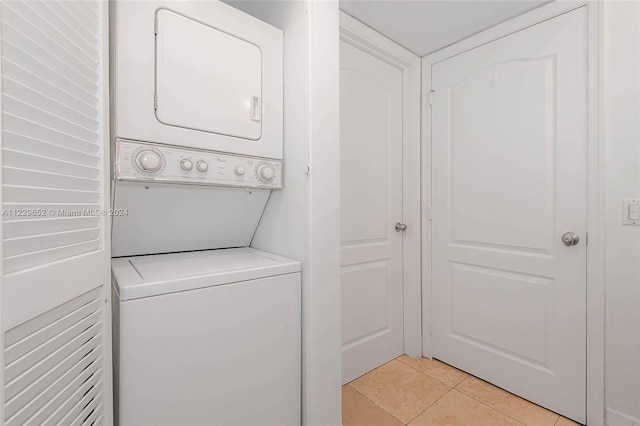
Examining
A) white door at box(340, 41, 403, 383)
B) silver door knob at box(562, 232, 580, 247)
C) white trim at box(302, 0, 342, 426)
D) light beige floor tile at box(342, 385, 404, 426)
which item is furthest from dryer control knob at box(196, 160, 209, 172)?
silver door knob at box(562, 232, 580, 247)

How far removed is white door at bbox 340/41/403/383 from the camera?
A: 6.73 feet

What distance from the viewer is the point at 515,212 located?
1906 millimetres

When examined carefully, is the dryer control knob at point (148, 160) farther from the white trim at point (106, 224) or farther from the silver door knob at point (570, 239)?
the silver door knob at point (570, 239)

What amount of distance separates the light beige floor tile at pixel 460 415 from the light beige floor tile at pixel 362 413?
0.46ft

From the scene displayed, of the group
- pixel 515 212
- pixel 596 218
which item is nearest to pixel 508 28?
pixel 515 212

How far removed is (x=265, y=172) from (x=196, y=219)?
0.41 m

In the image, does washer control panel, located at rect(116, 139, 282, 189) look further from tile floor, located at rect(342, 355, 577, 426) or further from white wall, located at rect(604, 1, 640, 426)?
white wall, located at rect(604, 1, 640, 426)

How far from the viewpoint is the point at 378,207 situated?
7.33 ft

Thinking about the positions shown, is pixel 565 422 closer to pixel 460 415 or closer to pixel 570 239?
pixel 460 415

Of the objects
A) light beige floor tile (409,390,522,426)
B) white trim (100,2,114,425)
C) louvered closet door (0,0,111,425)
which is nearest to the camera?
louvered closet door (0,0,111,425)

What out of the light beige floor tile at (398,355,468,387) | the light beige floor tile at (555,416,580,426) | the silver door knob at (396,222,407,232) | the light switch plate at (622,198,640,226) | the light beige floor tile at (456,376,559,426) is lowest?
the light beige floor tile at (555,416,580,426)

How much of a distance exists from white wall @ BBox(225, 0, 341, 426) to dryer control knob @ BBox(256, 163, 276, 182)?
0.09 m

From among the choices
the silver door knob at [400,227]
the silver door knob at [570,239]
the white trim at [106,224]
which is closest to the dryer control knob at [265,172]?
the white trim at [106,224]

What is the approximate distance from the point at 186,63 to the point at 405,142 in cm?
169
